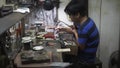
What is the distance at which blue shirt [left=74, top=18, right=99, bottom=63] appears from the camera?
270 centimetres

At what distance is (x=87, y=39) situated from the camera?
2752 mm

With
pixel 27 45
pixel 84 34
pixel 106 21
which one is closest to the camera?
pixel 27 45

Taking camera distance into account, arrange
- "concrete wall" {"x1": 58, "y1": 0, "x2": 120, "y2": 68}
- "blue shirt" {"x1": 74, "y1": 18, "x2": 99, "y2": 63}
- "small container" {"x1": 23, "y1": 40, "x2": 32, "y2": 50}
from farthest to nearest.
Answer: "concrete wall" {"x1": 58, "y1": 0, "x2": 120, "y2": 68} < "blue shirt" {"x1": 74, "y1": 18, "x2": 99, "y2": 63} < "small container" {"x1": 23, "y1": 40, "x2": 32, "y2": 50}

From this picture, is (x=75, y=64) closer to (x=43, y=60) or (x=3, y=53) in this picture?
(x=43, y=60)

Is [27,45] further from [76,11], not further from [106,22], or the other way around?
[106,22]

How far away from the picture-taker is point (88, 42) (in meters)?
2.81

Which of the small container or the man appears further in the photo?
the man

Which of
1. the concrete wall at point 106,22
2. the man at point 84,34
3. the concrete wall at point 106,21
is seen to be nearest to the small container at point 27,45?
the man at point 84,34

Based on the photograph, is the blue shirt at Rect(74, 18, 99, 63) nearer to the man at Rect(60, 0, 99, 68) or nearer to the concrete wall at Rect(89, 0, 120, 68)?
the man at Rect(60, 0, 99, 68)

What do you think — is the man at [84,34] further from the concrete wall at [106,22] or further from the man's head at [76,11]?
the concrete wall at [106,22]

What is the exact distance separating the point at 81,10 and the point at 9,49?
1.13 m

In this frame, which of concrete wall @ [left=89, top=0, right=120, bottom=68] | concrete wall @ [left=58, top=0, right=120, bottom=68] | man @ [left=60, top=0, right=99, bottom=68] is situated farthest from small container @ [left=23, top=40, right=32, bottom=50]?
concrete wall @ [left=89, top=0, right=120, bottom=68]

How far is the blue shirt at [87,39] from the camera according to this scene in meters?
2.70

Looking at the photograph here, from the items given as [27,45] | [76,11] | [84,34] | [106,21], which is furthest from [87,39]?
[106,21]
